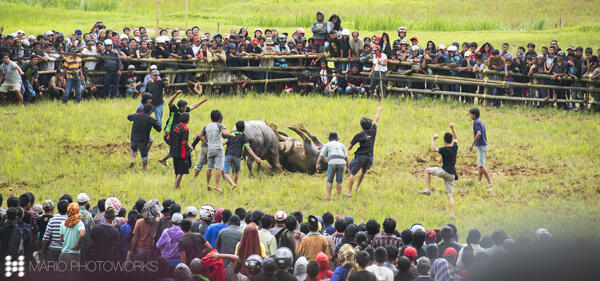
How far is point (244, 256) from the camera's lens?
10750 millimetres

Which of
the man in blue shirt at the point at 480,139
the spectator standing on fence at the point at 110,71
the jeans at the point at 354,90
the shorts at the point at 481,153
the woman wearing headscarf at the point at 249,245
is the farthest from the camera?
the jeans at the point at 354,90

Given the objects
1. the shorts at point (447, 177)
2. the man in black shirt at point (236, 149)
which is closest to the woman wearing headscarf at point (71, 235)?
the man in black shirt at point (236, 149)

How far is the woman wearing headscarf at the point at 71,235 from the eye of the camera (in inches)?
449

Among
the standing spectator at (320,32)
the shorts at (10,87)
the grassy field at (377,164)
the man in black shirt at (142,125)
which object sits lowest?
the grassy field at (377,164)

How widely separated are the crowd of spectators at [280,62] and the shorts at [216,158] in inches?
219

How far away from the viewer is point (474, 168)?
61.4 ft

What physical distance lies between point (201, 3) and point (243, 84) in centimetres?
2439

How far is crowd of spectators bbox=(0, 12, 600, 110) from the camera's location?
21969 millimetres

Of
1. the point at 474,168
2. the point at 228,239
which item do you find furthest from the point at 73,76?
the point at 228,239

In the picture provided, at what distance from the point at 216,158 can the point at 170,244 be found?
5239mm

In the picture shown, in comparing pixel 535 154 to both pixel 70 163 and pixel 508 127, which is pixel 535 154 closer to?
pixel 508 127

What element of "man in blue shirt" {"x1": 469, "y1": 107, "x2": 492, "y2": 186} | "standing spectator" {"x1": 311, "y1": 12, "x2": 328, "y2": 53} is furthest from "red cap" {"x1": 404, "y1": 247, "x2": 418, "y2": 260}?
"standing spectator" {"x1": 311, "y1": 12, "x2": 328, "y2": 53}

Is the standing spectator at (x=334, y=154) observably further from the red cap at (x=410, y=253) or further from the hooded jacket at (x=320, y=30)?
the hooded jacket at (x=320, y=30)

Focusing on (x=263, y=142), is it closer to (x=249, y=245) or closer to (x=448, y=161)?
(x=448, y=161)
